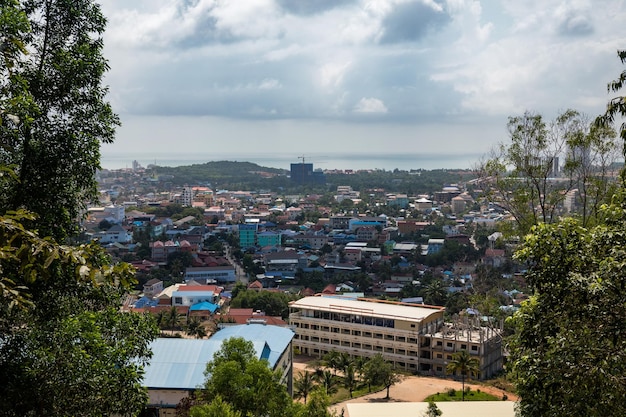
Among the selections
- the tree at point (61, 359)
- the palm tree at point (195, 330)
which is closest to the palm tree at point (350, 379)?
the palm tree at point (195, 330)

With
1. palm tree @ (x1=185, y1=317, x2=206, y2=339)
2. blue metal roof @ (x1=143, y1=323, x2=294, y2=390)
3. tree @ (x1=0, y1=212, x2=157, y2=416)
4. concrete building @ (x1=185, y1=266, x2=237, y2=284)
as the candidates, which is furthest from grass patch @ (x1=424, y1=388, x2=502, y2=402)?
concrete building @ (x1=185, y1=266, x2=237, y2=284)

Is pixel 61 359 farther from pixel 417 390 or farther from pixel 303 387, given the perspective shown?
pixel 417 390

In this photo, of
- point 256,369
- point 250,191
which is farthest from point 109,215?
point 256,369

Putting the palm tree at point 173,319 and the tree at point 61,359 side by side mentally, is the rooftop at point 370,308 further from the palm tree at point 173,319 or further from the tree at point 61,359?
the tree at point 61,359

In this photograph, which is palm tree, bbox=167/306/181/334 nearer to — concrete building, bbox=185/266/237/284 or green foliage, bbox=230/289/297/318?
green foliage, bbox=230/289/297/318

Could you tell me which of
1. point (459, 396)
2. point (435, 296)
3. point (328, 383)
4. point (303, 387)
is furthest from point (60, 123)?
point (435, 296)

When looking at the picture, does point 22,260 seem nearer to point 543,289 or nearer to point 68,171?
point 68,171
